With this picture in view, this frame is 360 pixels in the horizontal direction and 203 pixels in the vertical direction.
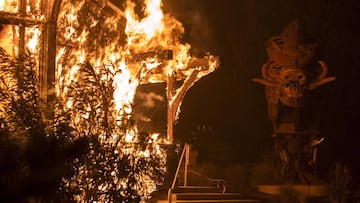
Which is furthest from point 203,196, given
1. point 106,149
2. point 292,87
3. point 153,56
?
point 106,149

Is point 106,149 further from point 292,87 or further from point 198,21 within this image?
point 198,21

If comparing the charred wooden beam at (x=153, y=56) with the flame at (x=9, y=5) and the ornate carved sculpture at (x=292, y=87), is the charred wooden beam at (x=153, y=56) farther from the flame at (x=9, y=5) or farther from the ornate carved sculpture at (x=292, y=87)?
the ornate carved sculpture at (x=292, y=87)

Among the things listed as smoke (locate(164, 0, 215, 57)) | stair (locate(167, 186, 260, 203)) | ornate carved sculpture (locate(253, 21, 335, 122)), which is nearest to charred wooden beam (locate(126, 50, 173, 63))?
stair (locate(167, 186, 260, 203))

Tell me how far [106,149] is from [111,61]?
151 cm

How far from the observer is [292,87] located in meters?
20.0

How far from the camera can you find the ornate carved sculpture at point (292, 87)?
787 inches

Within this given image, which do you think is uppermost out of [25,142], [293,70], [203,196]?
[293,70]

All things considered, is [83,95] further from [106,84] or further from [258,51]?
[258,51]

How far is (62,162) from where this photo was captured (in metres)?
7.99

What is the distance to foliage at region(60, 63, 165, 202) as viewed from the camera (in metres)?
8.78

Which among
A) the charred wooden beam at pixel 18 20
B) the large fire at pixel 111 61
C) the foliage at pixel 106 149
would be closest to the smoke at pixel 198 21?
the large fire at pixel 111 61

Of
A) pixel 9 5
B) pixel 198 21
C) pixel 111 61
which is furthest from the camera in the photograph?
pixel 198 21

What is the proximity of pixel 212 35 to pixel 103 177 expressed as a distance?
23.8 m

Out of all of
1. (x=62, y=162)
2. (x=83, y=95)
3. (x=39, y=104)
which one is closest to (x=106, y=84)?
(x=83, y=95)
